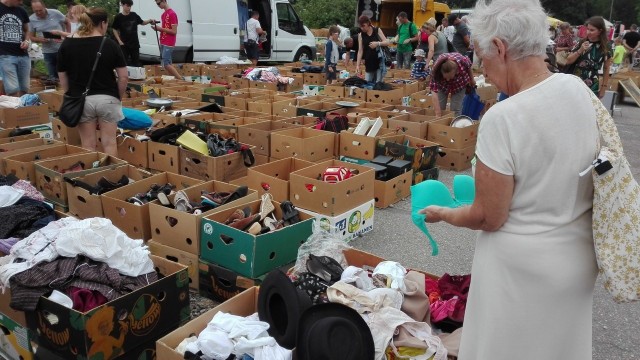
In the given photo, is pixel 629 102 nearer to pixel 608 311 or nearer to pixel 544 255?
pixel 608 311

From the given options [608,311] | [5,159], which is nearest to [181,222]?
[5,159]

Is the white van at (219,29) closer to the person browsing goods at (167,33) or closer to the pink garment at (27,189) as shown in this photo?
the person browsing goods at (167,33)

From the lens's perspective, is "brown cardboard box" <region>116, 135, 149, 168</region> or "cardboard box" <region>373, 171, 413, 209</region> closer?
"cardboard box" <region>373, 171, 413, 209</region>

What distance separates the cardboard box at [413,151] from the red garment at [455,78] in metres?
1.37

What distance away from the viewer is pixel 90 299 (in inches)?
102

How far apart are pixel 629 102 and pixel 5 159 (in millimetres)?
13574

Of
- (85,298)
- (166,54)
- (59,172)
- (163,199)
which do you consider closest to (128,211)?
(163,199)

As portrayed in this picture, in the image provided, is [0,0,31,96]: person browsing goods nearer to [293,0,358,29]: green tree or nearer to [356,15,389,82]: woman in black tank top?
[356,15,389,82]: woman in black tank top

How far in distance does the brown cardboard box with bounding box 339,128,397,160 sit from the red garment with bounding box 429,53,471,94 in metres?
1.63

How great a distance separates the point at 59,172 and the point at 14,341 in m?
1.84

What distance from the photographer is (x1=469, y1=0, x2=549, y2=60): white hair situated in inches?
62.9

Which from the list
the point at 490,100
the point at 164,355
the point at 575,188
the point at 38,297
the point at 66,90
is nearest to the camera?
the point at 575,188

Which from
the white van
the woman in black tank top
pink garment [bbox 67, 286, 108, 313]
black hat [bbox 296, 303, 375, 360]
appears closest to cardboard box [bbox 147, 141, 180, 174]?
pink garment [bbox 67, 286, 108, 313]

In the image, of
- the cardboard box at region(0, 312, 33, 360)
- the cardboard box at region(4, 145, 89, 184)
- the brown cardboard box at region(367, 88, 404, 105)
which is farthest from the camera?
the brown cardboard box at region(367, 88, 404, 105)
